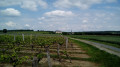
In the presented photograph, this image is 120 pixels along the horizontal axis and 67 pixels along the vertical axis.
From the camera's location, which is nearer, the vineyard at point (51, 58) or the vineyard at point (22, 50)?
the vineyard at point (22, 50)

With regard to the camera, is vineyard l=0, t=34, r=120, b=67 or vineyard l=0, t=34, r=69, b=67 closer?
vineyard l=0, t=34, r=69, b=67

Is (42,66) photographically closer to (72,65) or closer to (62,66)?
(62,66)

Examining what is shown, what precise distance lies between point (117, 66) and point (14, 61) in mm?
7072

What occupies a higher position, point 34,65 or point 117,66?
point 34,65

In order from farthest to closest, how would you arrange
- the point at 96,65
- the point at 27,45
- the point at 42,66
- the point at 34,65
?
the point at 27,45 < the point at 96,65 < the point at 42,66 < the point at 34,65

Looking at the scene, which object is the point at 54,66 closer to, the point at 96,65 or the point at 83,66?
the point at 83,66

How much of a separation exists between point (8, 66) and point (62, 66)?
153 inches

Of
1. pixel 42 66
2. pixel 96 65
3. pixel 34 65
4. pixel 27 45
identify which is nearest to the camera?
pixel 34 65

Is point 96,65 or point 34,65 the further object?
A: point 96,65

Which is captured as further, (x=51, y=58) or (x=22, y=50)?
(x=22, y=50)

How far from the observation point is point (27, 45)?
17203mm

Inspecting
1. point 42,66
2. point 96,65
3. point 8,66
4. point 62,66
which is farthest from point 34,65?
point 96,65

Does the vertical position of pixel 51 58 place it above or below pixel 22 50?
below

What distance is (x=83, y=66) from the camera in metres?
7.77
